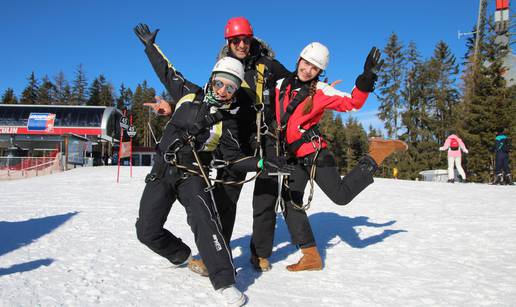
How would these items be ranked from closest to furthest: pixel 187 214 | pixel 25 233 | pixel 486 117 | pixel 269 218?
pixel 187 214
pixel 269 218
pixel 25 233
pixel 486 117

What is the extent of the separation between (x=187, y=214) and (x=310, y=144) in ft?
4.98

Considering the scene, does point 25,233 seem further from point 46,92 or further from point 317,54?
point 46,92

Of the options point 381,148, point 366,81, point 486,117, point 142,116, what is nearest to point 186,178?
point 366,81

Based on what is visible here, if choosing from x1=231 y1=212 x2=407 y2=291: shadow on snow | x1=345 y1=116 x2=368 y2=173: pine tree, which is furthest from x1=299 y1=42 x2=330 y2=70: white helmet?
x1=345 y1=116 x2=368 y2=173: pine tree

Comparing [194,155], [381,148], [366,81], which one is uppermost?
[366,81]

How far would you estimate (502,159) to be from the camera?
15078 millimetres

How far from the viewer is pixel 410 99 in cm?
4503

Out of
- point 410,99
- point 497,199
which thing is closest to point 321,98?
point 497,199

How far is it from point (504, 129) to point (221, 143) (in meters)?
31.2

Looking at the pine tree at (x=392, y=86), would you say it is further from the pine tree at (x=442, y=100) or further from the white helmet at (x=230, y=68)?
the white helmet at (x=230, y=68)

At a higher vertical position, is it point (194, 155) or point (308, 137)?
point (308, 137)

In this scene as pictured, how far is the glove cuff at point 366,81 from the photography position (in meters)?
3.87

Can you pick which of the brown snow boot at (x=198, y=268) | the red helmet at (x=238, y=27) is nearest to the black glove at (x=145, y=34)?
the red helmet at (x=238, y=27)

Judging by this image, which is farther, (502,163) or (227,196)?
(502,163)
